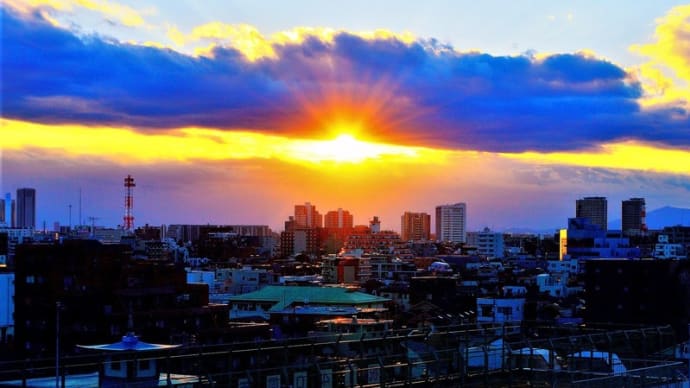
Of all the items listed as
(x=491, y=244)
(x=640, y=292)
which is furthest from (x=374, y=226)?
(x=640, y=292)

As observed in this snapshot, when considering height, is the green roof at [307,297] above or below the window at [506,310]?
above

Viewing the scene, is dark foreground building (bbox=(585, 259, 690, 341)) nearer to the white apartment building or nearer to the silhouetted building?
the silhouetted building

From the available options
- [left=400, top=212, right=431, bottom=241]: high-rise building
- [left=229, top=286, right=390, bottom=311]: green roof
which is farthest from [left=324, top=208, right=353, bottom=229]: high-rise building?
[left=229, top=286, right=390, bottom=311]: green roof

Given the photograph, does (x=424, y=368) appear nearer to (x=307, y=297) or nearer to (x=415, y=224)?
(x=307, y=297)

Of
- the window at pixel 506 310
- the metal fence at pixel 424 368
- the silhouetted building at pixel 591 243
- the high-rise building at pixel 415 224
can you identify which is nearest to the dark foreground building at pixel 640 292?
the window at pixel 506 310

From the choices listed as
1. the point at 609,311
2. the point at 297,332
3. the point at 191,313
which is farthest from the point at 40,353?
the point at 609,311

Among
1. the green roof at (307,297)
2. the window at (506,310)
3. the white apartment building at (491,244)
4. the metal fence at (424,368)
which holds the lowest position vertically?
the window at (506,310)

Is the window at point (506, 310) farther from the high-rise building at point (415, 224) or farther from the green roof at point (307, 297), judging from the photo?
the high-rise building at point (415, 224)
